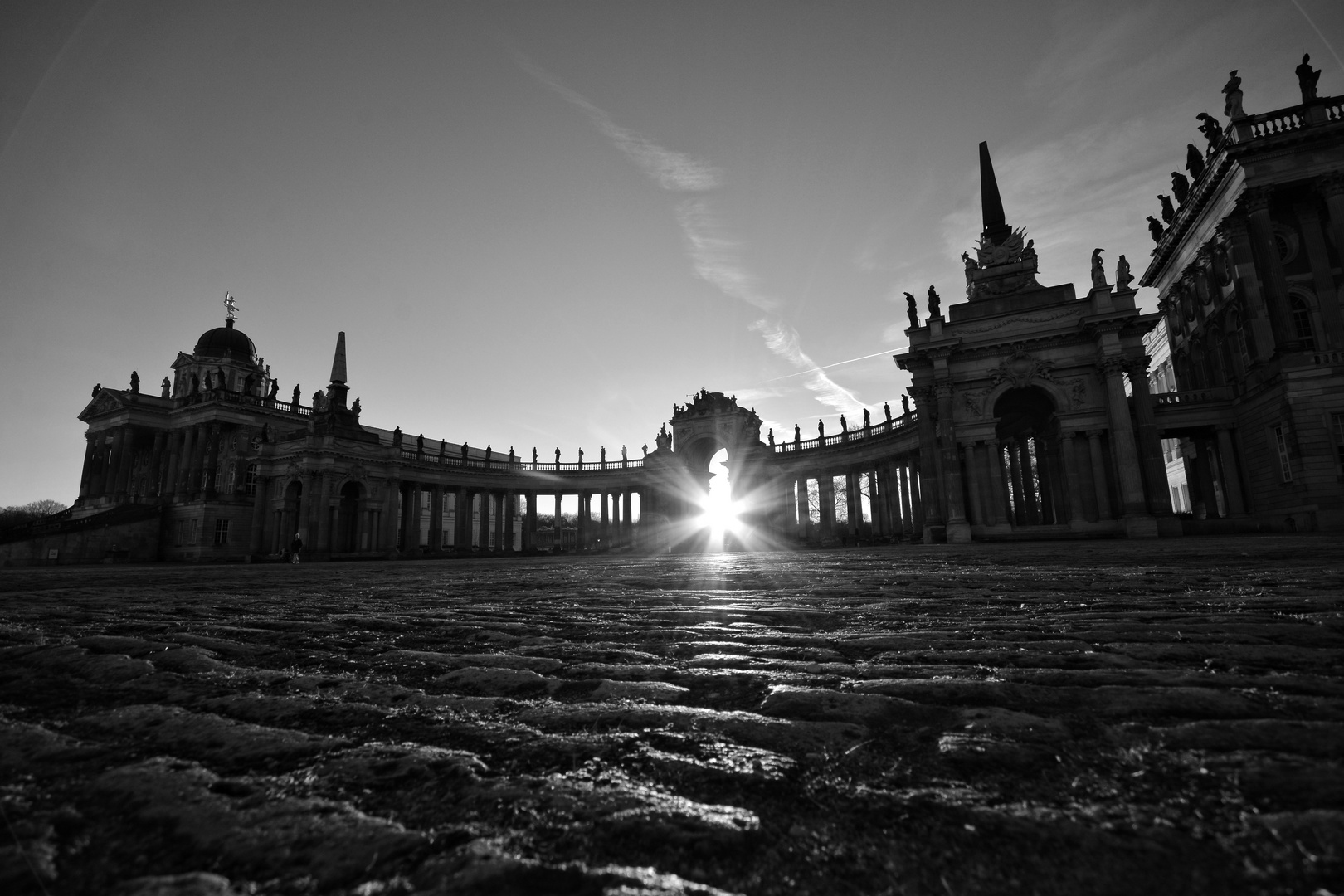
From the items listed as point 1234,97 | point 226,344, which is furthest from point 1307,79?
point 226,344

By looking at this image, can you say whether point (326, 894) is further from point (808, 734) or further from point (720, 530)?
point (720, 530)

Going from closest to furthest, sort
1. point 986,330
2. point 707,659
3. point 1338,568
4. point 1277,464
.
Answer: point 707,659
point 1338,568
point 1277,464
point 986,330

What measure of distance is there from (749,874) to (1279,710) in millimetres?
1738

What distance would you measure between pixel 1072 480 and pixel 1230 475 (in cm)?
761

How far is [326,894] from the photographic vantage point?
101cm

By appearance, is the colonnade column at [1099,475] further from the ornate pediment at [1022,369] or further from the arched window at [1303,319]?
the arched window at [1303,319]

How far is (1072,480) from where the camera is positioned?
28.4 metres

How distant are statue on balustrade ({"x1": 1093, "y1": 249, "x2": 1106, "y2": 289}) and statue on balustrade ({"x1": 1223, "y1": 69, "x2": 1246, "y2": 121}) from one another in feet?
25.4

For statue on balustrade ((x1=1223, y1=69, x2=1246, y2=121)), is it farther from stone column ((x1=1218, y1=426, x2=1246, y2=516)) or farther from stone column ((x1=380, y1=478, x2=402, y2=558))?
stone column ((x1=380, y1=478, x2=402, y2=558))

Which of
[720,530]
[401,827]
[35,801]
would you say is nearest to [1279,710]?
[401,827]

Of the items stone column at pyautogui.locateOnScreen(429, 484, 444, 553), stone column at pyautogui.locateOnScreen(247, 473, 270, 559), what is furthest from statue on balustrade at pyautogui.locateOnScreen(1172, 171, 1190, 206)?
stone column at pyautogui.locateOnScreen(247, 473, 270, 559)

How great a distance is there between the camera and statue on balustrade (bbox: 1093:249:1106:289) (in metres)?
28.5

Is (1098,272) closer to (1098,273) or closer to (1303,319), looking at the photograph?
(1098,273)

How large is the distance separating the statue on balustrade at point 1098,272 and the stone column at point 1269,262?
6.05m
